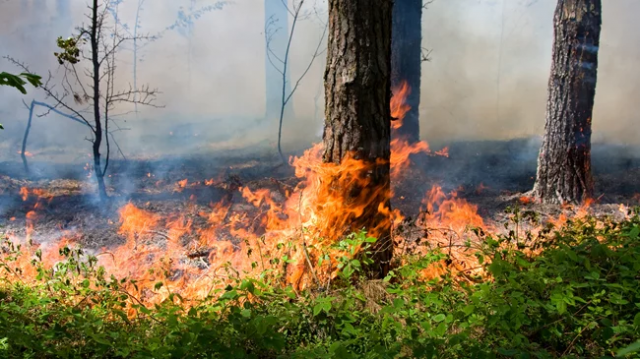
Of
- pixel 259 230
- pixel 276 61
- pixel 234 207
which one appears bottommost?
pixel 259 230

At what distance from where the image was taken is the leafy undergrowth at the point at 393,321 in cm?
276

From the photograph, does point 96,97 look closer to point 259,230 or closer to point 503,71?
point 259,230

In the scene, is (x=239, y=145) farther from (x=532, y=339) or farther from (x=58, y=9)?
(x=532, y=339)

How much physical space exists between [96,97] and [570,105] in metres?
6.02

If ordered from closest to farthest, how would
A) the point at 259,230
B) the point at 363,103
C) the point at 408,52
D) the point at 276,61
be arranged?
1. the point at 363,103
2. the point at 259,230
3. the point at 408,52
4. the point at 276,61

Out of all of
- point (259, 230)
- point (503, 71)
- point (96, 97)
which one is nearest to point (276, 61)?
point (96, 97)

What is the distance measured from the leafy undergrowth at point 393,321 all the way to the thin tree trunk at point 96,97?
10.5 ft

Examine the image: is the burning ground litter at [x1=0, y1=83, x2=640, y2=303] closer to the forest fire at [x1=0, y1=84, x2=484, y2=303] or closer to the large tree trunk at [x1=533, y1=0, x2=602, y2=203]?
the forest fire at [x1=0, y1=84, x2=484, y2=303]

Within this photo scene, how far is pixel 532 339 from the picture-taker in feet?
10.4

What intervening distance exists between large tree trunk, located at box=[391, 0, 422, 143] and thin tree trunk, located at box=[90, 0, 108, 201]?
4.03 m

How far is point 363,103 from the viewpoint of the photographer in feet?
13.7

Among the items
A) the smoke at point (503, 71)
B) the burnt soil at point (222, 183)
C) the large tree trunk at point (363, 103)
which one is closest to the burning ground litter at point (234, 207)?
the burnt soil at point (222, 183)

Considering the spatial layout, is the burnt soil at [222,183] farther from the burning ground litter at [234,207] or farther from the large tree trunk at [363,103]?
the large tree trunk at [363,103]

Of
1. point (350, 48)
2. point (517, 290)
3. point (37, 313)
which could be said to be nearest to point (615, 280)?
point (517, 290)
